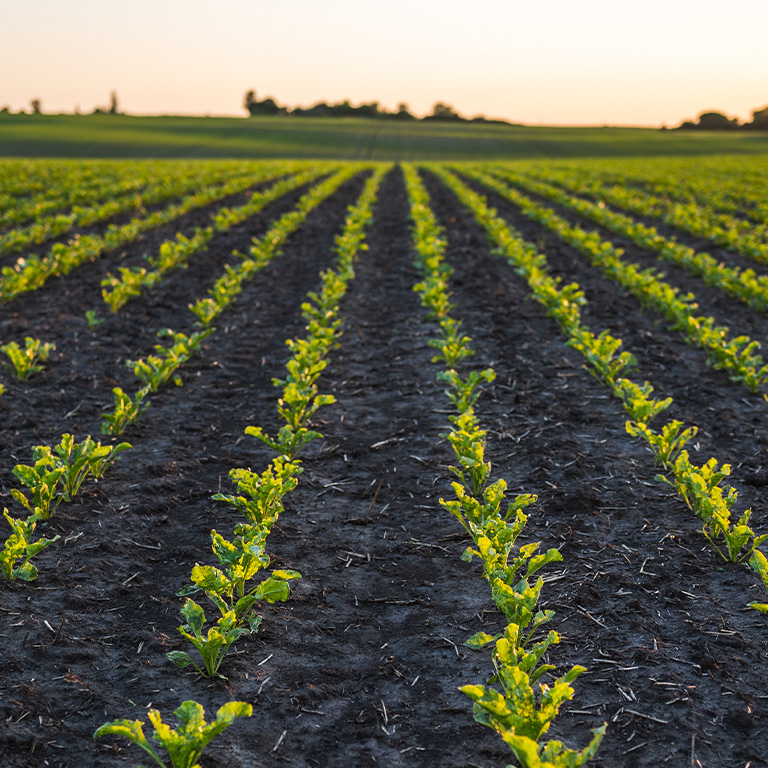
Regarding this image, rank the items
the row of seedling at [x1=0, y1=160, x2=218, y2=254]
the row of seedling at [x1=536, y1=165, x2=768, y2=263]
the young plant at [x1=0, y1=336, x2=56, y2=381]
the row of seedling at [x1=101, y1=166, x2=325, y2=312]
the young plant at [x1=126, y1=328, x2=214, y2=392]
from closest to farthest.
Answer: the young plant at [x1=126, y1=328, x2=214, y2=392], the young plant at [x1=0, y1=336, x2=56, y2=381], the row of seedling at [x1=101, y1=166, x2=325, y2=312], the row of seedling at [x1=0, y1=160, x2=218, y2=254], the row of seedling at [x1=536, y1=165, x2=768, y2=263]

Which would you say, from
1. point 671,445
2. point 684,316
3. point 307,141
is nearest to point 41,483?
point 671,445

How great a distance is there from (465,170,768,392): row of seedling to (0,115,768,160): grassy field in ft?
138

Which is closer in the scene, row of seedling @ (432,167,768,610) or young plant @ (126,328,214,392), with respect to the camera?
row of seedling @ (432,167,768,610)

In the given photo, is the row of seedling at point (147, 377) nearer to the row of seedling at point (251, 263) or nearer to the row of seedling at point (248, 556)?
the row of seedling at point (251, 263)

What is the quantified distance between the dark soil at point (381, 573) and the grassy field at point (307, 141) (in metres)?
48.0

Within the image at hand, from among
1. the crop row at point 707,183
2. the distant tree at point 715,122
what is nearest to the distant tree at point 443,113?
the distant tree at point 715,122

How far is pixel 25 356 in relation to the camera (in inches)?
267

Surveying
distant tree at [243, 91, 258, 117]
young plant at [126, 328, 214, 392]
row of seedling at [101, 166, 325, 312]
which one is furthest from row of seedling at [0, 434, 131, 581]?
distant tree at [243, 91, 258, 117]

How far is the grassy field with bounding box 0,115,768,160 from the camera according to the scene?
53844 millimetres

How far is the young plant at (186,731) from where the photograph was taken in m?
2.57

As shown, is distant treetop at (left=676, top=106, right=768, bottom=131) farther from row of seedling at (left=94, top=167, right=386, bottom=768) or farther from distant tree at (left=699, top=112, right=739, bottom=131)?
row of seedling at (left=94, top=167, right=386, bottom=768)

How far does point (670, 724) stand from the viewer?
9.68 ft

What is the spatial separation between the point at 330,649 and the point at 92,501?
217 centimetres

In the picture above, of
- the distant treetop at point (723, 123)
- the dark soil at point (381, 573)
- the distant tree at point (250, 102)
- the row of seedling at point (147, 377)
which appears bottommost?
the dark soil at point (381, 573)
